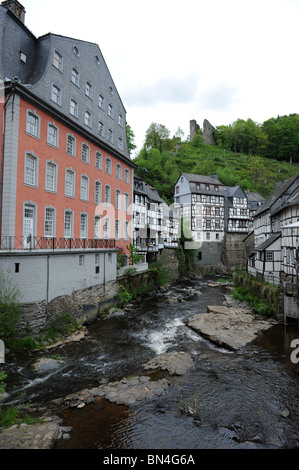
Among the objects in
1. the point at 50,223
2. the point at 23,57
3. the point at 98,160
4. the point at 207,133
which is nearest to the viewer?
the point at 23,57

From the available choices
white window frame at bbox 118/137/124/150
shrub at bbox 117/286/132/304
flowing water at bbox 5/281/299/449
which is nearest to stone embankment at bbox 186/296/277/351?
flowing water at bbox 5/281/299/449

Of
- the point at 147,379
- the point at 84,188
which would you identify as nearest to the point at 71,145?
the point at 84,188

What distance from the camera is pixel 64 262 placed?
1543 cm

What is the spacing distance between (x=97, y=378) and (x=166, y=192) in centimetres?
4869

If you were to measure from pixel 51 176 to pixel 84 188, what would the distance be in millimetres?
3904

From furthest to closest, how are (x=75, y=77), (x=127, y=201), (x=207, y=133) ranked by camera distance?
(x=207, y=133) → (x=127, y=201) → (x=75, y=77)

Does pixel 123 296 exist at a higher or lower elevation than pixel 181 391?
higher

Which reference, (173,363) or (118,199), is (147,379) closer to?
(173,363)

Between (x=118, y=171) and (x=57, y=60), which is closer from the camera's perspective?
(x=57, y=60)

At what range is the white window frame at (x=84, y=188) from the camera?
20984 millimetres

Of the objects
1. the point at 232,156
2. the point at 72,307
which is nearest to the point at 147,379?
the point at 72,307

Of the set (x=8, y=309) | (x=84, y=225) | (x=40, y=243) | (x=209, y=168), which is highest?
(x=209, y=168)

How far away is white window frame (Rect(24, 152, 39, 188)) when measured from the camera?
15531 mm

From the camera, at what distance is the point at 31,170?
1602 cm
